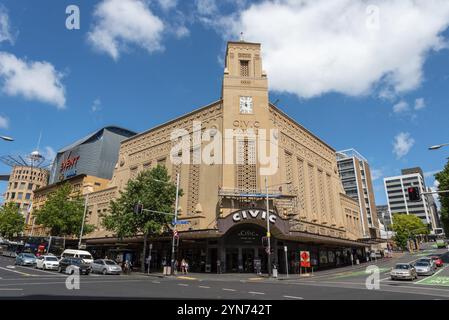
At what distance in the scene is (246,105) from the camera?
42.7m

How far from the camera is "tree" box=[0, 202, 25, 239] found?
6881 centimetres

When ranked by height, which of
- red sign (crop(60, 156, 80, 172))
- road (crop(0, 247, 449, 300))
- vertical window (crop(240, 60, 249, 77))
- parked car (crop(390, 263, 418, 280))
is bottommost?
road (crop(0, 247, 449, 300))

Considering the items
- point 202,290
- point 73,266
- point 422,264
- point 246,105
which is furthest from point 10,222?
point 422,264

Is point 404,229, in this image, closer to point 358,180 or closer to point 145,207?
point 358,180

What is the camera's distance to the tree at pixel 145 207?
3492cm

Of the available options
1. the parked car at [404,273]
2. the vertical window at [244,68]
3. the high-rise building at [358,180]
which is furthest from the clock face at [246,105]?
the high-rise building at [358,180]

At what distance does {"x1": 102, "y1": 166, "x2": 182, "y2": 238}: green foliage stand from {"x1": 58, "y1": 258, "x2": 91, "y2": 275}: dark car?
19.0 feet

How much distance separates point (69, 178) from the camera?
248ft

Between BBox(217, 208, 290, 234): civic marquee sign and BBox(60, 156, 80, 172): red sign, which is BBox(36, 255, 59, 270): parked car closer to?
BBox(217, 208, 290, 234): civic marquee sign

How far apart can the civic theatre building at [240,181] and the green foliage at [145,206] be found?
424 cm

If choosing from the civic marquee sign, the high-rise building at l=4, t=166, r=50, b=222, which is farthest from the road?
the high-rise building at l=4, t=166, r=50, b=222

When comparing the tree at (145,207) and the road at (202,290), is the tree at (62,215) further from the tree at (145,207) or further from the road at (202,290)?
the road at (202,290)
